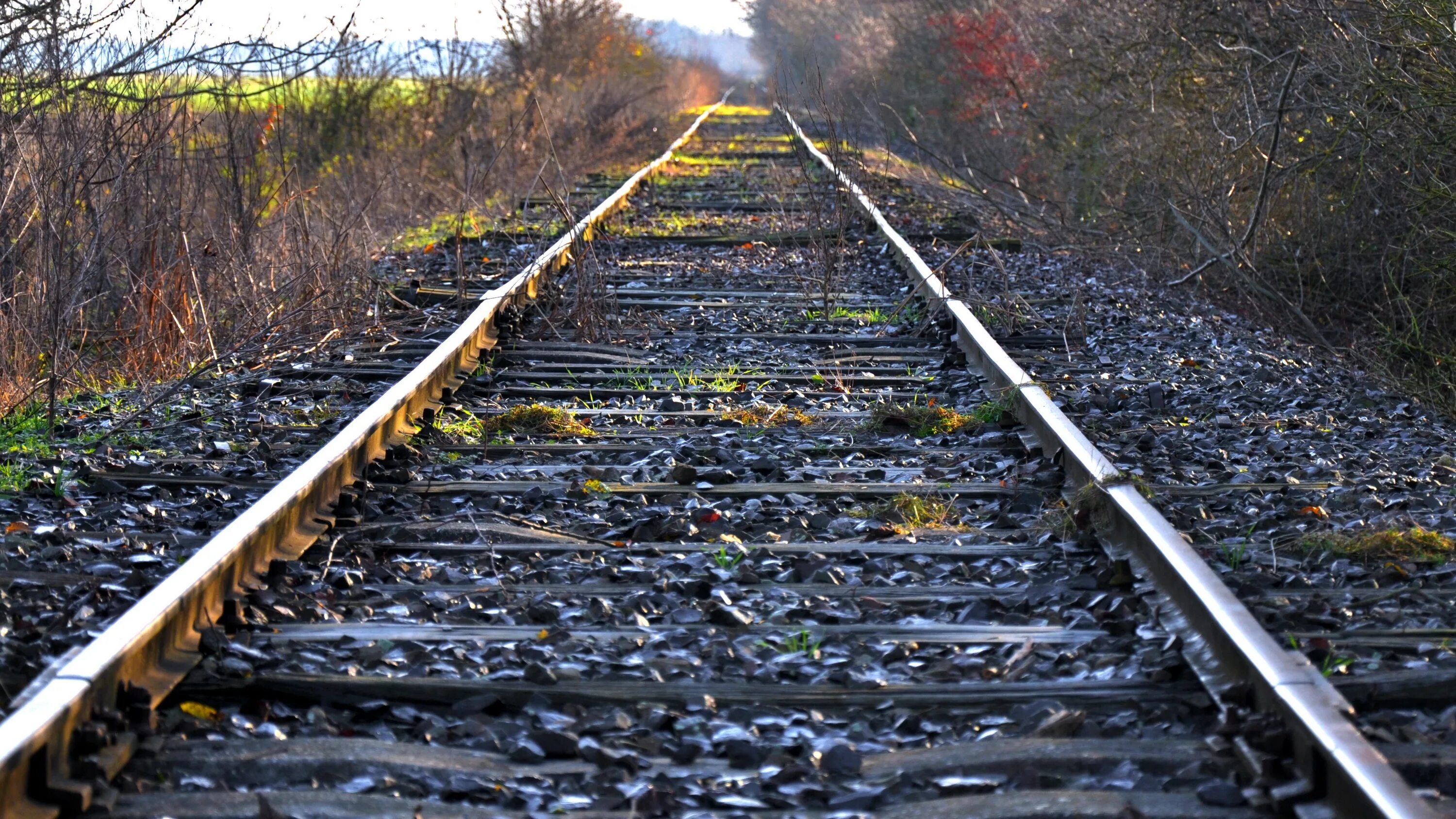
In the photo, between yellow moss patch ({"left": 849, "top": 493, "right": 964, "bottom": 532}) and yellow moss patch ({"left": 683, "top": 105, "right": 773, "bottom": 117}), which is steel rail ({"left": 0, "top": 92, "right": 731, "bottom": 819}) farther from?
yellow moss patch ({"left": 683, "top": 105, "right": 773, "bottom": 117})

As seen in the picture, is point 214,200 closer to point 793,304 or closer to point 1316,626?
point 793,304

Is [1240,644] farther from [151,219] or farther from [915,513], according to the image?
[151,219]

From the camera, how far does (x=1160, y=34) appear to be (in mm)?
10219

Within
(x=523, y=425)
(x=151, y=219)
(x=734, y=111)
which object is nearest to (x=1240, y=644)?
(x=523, y=425)

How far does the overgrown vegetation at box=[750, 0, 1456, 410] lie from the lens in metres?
7.12

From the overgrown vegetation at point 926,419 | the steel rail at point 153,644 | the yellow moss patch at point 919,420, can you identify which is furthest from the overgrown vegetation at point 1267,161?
the steel rail at point 153,644

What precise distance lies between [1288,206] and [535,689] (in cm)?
766

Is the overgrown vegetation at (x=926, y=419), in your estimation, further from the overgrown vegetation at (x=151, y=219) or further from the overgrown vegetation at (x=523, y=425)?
the overgrown vegetation at (x=151, y=219)

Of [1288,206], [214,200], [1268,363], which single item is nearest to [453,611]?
[1268,363]

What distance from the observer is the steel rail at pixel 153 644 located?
7.27 feet

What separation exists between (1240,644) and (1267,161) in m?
6.43

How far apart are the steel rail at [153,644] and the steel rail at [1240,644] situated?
2.03 meters

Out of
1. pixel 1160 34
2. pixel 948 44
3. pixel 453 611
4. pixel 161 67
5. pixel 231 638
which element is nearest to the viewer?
pixel 231 638

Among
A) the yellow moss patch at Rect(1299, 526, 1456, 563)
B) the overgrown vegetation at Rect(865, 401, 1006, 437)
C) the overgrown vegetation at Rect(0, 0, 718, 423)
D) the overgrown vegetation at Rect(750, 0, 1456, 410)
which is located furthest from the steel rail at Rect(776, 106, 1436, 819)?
the overgrown vegetation at Rect(0, 0, 718, 423)
